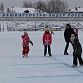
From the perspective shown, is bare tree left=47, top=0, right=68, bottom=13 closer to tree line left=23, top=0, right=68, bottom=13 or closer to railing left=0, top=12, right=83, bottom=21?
tree line left=23, top=0, right=68, bottom=13

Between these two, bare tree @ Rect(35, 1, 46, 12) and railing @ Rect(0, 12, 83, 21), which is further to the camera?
bare tree @ Rect(35, 1, 46, 12)

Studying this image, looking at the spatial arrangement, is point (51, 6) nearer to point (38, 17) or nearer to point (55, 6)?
point (55, 6)

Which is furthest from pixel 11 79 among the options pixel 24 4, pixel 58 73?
pixel 24 4

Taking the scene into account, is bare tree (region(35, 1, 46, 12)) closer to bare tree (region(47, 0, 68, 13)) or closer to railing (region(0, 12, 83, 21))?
bare tree (region(47, 0, 68, 13))

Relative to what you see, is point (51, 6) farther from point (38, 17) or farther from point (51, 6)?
point (38, 17)

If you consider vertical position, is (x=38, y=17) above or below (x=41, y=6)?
below

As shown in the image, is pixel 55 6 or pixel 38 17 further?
pixel 55 6

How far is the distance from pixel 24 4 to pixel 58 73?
452 ft

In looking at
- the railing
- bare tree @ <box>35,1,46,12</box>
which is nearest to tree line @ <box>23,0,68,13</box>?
bare tree @ <box>35,1,46,12</box>

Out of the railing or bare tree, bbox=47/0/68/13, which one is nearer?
the railing

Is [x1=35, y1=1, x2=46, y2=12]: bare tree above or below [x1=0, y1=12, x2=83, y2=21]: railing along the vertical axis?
above

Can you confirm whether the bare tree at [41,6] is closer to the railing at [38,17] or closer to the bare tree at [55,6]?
the bare tree at [55,6]

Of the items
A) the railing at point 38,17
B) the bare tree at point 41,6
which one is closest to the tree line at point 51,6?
the bare tree at point 41,6

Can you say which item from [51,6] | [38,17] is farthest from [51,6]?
[38,17]
